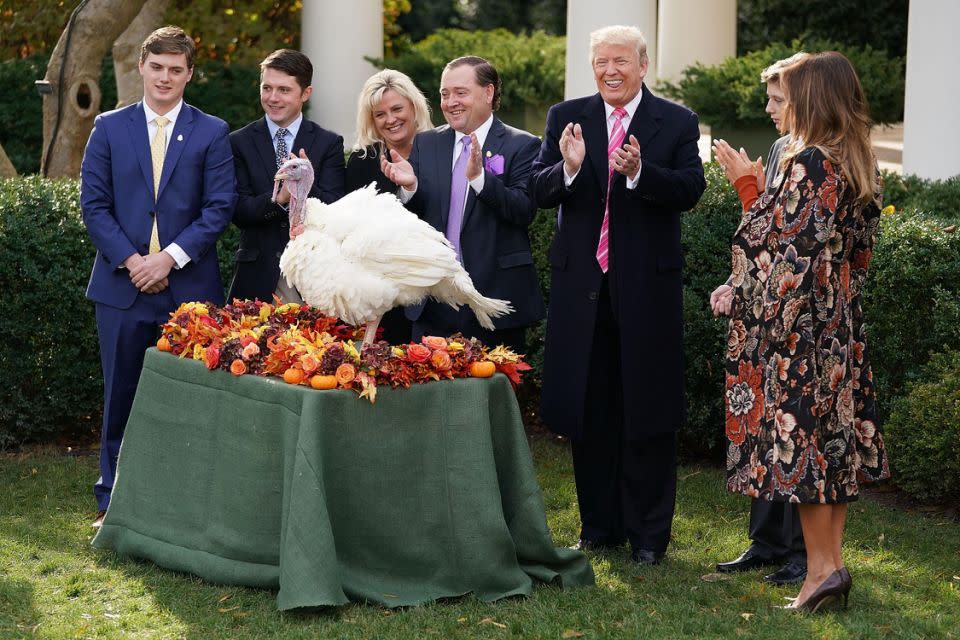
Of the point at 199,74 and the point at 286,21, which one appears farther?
the point at 286,21

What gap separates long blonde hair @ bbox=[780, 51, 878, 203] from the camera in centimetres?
504

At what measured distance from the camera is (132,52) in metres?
11.4

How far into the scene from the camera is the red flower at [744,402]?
→ 5.30 meters

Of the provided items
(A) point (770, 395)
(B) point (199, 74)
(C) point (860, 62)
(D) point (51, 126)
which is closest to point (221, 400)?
(A) point (770, 395)

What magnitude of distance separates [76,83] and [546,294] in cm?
428

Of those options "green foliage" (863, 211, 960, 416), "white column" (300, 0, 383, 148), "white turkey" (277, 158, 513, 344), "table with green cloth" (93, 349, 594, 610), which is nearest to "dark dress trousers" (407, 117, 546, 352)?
"white turkey" (277, 158, 513, 344)

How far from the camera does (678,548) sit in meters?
6.42

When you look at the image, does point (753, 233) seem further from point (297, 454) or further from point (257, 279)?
point (257, 279)

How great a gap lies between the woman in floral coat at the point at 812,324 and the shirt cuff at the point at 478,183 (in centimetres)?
126

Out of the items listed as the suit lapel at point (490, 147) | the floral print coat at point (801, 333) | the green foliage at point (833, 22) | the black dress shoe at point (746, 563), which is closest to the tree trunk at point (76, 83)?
the suit lapel at point (490, 147)

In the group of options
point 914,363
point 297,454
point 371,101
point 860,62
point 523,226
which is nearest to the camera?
point 297,454

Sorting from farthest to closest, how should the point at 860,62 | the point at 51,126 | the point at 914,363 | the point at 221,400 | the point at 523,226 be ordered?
1. the point at 860,62
2. the point at 51,126
3. the point at 914,363
4. the point at 523,226
5. the point at 221,400

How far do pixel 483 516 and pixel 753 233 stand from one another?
1.56m

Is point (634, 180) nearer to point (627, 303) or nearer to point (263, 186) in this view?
point (627, 303)
